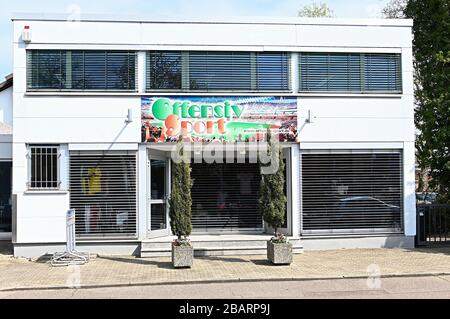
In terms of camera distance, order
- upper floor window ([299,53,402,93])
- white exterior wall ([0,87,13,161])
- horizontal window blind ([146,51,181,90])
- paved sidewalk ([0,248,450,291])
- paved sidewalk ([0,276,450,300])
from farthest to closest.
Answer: white exterior wall ([0,87,13,161])
upper floor window ([299,53,402,93])
horizontal window blind ([146,51,181,90])
paved sidewalk ([0,248,450,291])
paved sidewalk ([0,276,450,300])

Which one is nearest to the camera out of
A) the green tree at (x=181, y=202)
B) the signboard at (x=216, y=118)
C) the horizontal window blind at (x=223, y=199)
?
the green tree at (x=181, y=202)

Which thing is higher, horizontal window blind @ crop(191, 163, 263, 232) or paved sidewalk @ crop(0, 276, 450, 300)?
horizontal window blind @ crop(191, 163, 263, 232)

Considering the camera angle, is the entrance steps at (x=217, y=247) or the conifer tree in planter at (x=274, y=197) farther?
the entrance steps at (x=217, y=247)

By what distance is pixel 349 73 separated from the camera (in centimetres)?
1516

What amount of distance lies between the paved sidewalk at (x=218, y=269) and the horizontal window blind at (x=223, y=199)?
7.23 feet

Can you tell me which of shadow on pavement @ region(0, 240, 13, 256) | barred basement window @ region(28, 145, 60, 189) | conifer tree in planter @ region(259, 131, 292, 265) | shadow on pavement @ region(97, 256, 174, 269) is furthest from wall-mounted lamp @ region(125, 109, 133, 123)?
shadow on pavement @ region(0, 240, 13, 256)

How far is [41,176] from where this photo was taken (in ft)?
46.8

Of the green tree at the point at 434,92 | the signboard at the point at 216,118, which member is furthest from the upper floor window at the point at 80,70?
the green tree at the point at 434,92

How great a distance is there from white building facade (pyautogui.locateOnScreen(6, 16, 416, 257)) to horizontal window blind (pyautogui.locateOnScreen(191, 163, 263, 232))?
4 centimetres

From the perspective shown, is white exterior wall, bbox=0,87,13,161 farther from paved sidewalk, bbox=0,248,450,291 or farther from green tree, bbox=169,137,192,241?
green tree, bbox=169,137,192,241

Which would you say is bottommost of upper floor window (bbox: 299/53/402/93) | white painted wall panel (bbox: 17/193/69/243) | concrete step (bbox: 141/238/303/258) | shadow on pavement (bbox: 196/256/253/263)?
shadow on pavement (bbox: 196/256/253/263)

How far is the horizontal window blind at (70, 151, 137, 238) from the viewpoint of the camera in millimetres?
14273

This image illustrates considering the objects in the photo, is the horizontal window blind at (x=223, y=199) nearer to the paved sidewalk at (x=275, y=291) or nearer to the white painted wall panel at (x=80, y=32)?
the white painted wall panel at (x=80, y=32)

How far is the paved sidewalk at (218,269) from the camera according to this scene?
422 inches
